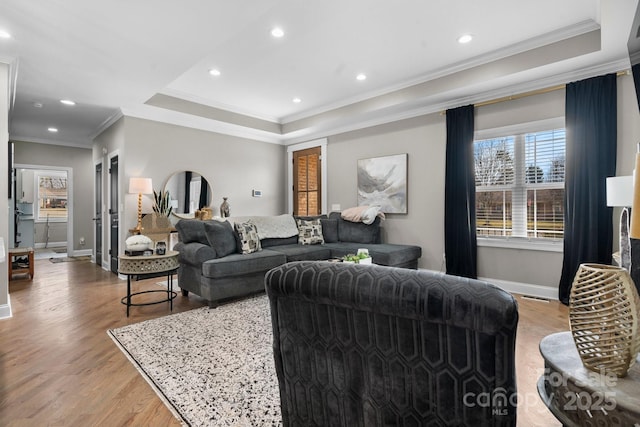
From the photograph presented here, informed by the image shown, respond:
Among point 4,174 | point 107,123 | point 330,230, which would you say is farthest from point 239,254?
point 107,123

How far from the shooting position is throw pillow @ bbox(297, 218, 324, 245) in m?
4.78

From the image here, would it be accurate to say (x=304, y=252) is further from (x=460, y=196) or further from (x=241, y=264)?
(x=460, y=196)

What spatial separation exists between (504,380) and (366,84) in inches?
173

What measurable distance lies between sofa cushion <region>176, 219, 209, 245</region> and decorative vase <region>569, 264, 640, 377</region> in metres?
3.47

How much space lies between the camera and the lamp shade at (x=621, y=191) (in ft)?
7.20

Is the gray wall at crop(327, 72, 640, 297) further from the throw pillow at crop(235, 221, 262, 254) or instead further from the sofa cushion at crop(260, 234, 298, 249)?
the throw pillow at crop(235, 221, 262, 254)

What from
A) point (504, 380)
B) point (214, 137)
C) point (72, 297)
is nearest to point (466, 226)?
point (504, 380)

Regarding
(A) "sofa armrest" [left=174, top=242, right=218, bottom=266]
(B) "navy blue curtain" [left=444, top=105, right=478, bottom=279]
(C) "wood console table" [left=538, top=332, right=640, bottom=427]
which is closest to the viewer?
(C) "wood console table" [left=538, top=332, right=640, bottom=427]

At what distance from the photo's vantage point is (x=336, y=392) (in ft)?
3.32

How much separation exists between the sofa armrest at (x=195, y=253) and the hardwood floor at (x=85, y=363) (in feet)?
1.57

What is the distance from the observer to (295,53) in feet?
11.8

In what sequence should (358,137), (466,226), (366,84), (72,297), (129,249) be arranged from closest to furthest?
(129,249), (72,297), (466,226), (366,84), (358,137)

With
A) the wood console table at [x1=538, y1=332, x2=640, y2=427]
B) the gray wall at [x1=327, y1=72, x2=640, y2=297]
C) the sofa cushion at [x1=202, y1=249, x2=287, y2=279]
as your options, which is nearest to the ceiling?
the gray wall at [x1=327, y1=72, x2=640, y2=297]

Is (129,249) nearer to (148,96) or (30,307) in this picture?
(30,307)
